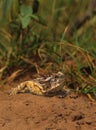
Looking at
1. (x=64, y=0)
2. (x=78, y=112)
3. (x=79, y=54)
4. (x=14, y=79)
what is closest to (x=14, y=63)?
(x=14, y=79)

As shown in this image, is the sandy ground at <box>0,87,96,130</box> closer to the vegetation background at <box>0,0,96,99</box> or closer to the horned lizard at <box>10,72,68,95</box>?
the horned lizard at <box>10,72,68,95</box>

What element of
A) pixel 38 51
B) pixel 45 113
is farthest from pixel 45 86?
pixel 38 51

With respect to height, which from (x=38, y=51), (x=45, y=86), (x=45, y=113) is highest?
(x=38, y=51)

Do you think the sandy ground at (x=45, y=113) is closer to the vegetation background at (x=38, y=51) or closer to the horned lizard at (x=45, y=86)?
the horned lizard at (x=45, y=86)

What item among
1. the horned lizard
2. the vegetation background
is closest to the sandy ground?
the horned lizard

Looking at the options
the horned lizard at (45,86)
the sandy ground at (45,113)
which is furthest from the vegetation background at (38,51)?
the sandy ground at (45,113)

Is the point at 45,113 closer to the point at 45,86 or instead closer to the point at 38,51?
the point at 45,86

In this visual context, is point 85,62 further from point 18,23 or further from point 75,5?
point 75,5
